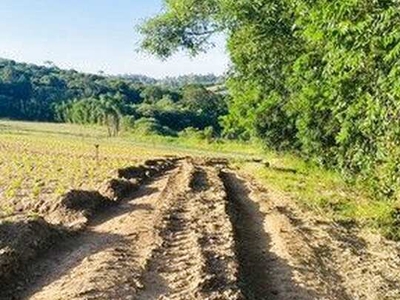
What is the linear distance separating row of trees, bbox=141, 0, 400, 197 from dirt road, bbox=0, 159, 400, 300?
8.56 ft

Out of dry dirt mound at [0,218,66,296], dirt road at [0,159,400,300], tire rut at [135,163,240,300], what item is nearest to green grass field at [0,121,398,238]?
dirt road at [0,159,400,300]

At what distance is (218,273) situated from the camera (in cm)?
1423

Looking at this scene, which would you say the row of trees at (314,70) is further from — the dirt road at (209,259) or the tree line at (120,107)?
the tree line at (120,107)

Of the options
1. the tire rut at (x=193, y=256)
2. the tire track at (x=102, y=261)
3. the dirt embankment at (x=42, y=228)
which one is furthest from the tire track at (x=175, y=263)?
the dirt embankment at (x=42, y=228)

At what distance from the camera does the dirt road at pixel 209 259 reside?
1331 cm

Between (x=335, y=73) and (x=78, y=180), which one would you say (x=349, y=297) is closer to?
(x=335, y=73)

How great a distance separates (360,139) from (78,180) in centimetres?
1846

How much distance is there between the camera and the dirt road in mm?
13312

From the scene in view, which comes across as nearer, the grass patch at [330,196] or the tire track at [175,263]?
the tire track at [175,263]

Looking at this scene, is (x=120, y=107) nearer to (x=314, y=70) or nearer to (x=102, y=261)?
(x=314, y=70)

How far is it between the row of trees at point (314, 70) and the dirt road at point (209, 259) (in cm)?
261

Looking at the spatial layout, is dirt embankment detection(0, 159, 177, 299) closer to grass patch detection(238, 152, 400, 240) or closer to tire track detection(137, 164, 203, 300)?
tire track detection(137, 164, 203, 300)

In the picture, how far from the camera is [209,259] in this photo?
15.5 metres

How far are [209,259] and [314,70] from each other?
33.8ft
